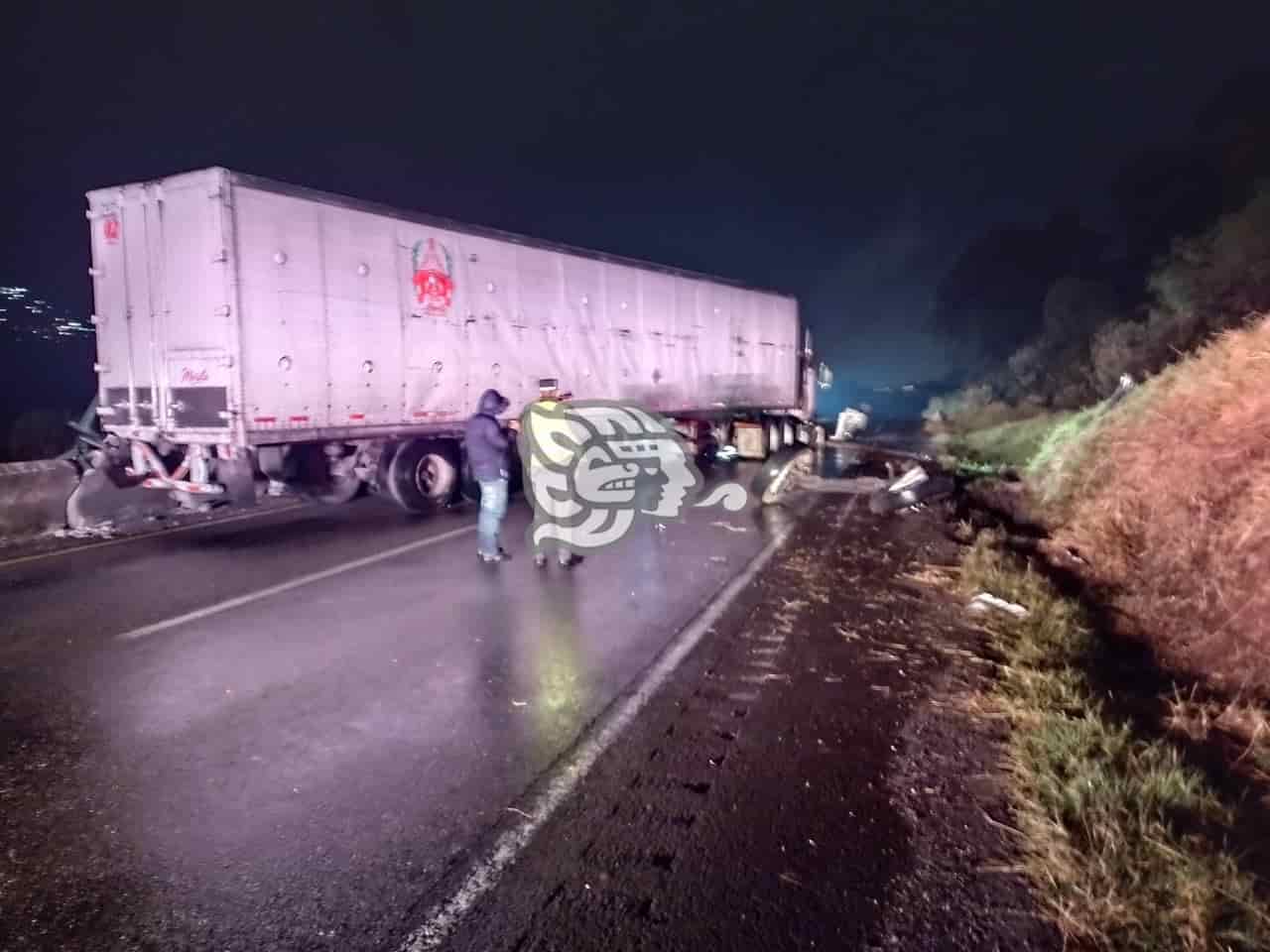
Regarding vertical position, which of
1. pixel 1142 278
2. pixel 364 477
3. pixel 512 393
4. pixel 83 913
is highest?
pixel 1142 278

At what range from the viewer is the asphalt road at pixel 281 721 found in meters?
2.91

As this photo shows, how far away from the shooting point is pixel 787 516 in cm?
1120

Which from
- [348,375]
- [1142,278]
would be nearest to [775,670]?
[348,375]

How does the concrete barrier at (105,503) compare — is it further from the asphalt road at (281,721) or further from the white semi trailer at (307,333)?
the asphalt road at (281,721)

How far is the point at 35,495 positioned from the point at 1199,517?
12511 mm

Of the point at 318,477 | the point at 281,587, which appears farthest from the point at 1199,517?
the point at 318,477

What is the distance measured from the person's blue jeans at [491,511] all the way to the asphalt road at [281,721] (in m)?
0.35

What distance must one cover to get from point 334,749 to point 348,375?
23.2ft

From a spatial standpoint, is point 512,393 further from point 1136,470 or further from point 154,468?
point 1136,470

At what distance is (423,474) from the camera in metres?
11.8

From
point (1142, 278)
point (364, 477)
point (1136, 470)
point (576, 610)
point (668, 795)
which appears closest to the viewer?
point (668, 795)

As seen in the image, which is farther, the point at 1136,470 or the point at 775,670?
the point at 1136,470

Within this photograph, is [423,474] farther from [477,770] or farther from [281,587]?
[477,770]

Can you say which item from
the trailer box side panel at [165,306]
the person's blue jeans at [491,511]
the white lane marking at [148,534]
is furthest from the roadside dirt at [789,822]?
the white lane marking at [148,534]
